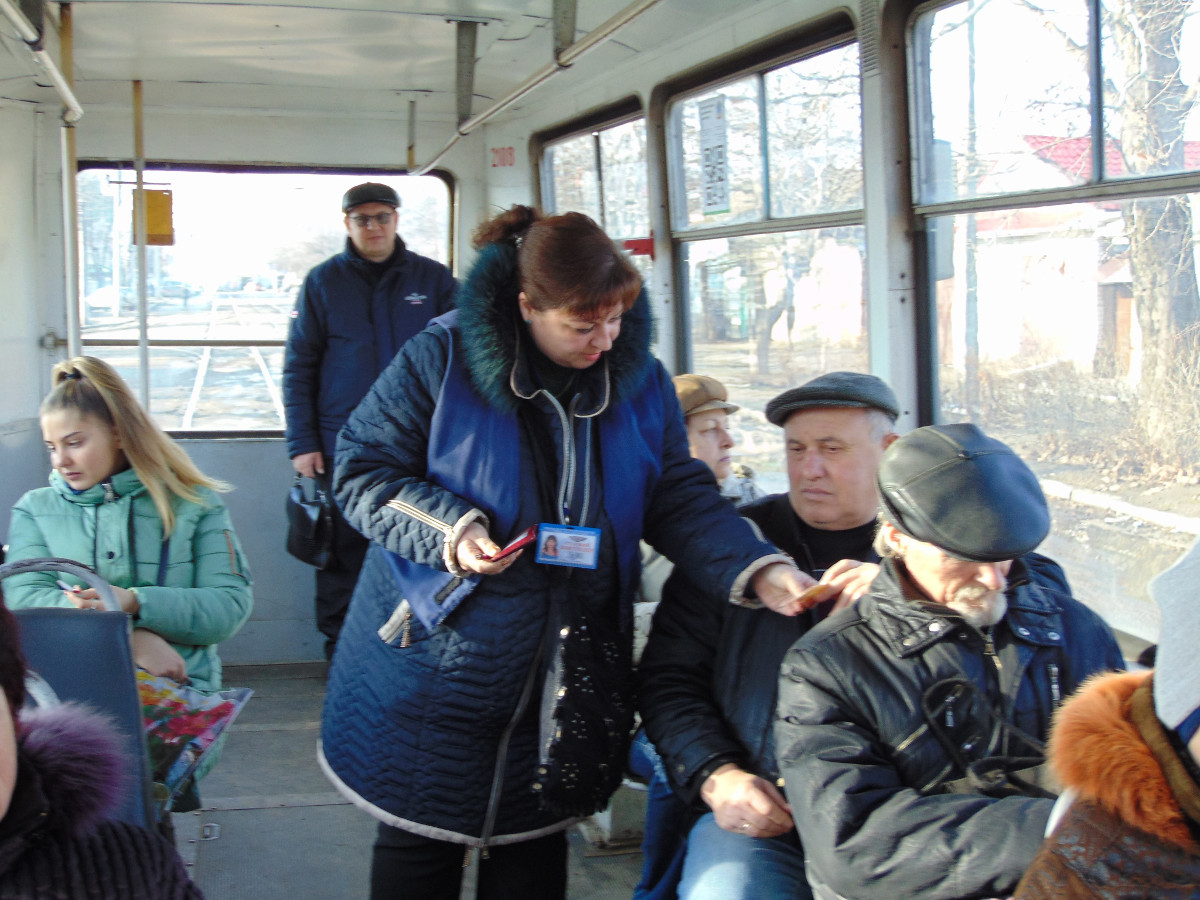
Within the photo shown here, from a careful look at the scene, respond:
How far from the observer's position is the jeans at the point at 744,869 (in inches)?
69.1

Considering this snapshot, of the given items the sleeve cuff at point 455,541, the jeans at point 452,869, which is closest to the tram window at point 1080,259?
the jeans at point 452,869

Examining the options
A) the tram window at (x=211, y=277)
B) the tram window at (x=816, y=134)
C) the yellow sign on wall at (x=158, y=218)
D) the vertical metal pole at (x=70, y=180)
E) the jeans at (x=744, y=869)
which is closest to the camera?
the jeans at (x=744, y=869)

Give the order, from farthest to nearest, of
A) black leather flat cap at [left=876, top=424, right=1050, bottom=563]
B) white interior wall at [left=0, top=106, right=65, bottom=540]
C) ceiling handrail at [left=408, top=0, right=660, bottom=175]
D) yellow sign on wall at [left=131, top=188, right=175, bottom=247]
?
white interior wall at [left=0, top=106, right=65, bottom=540] < yellow sign on wall at [left=131, top=188, right=175, bottom=247] < ceiling handrail at [left=408, top=0, right=660, bottom=175] < black leather flat cap at [left=876, top=424, right=1050, bottom=563]

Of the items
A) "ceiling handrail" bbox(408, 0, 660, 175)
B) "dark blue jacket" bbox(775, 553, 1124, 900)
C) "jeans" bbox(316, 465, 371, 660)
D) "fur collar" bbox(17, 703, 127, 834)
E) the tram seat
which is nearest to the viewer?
"fur collar" bbox(17, 703, 127, 834)

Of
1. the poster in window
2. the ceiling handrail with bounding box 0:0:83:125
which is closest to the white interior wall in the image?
the ceiling handrail with bounding box 0:0:83:125

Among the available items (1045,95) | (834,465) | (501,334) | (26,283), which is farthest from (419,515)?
(26,283)

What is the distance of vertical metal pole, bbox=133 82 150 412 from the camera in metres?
4.37

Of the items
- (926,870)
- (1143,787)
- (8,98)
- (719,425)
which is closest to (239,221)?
(8,98)

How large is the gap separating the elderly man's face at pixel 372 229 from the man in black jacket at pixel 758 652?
234 centimetres

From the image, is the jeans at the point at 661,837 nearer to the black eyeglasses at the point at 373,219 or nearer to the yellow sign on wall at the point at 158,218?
the black eyeglasses at the point at 373,219

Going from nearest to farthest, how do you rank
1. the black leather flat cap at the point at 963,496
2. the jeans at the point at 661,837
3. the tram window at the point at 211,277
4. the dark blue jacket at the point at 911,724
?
the dark blue jacket at the point at 911,724
the black leather flat cap at the point at 963,496
the jeans at the point at 661,837
the tram window at the point at 211,277

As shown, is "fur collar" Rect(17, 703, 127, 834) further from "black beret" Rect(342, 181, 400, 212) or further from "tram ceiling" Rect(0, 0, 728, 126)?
"black beret" Rect(342, 181, 400, 212)

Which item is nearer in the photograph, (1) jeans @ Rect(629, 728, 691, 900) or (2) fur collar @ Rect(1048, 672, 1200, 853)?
(2) fur collar @ Rect(1048, 672, 1200, 853)

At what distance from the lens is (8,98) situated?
4578 mm
